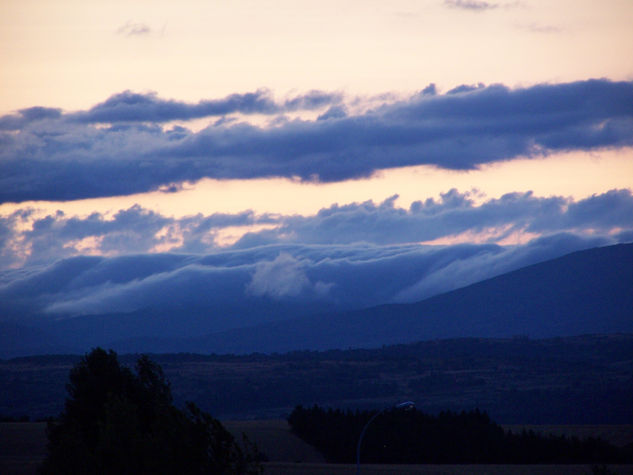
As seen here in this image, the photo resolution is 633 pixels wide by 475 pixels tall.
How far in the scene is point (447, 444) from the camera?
8756 cm

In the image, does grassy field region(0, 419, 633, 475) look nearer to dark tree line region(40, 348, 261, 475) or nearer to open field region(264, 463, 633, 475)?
open field region(264, 463, 633, 475)

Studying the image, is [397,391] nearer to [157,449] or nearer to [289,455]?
[289,455]

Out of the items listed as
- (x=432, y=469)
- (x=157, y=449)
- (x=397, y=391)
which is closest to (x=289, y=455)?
(x=432, y=469)

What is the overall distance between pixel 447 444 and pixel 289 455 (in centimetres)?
1500

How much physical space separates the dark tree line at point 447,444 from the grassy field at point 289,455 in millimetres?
3514

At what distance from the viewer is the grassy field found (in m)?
74.1

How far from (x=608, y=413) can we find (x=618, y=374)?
37.1 m

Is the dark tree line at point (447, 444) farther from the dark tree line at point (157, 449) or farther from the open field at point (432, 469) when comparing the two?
the dark tree line at point (157, 449)

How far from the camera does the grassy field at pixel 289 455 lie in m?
74.1

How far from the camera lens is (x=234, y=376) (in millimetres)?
196250

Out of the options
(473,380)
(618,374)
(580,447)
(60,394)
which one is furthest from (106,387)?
(618,374)

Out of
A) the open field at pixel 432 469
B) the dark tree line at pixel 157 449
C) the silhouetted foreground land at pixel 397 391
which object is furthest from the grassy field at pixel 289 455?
the silhouetted foreground land at pixel 397 391

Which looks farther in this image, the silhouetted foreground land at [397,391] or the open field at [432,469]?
the silhouetted foreground land at [397,391]

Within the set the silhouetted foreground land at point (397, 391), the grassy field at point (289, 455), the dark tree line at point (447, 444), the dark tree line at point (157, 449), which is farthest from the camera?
the silhouetted foreground land at point (397, 391)
